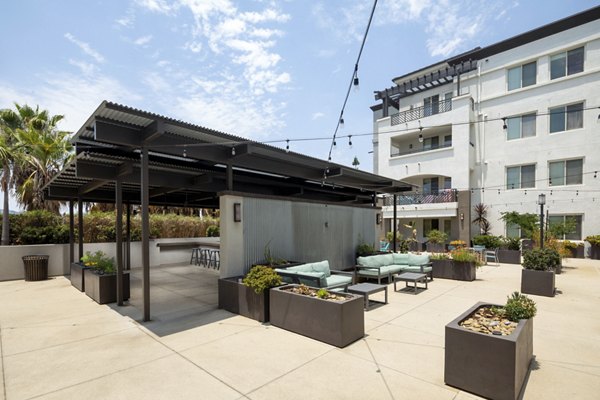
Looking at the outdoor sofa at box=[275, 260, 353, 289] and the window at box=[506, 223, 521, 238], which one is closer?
the outdoor sofa at box=[275, 260, 353, 289]

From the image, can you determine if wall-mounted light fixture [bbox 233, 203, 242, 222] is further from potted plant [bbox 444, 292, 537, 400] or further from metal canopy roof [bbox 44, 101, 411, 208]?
potted plant [bbox 444, 292, 537, 400]

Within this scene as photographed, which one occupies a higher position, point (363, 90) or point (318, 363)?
point (363, 90)

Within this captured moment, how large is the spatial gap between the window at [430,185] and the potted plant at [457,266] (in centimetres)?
1229

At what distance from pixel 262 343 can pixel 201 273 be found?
8.23m

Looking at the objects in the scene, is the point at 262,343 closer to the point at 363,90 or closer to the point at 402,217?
the point at 363,90

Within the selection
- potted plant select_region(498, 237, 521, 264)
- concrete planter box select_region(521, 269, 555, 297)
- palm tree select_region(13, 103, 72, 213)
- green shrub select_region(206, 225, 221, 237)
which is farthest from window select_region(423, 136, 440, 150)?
palm tree select_region(13, 103, 72, 213)

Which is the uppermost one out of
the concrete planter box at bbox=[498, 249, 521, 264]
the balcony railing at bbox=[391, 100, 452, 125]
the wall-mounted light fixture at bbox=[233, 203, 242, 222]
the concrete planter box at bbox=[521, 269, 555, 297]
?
the balcony railing at bbox=[391, 100, 452, 125]

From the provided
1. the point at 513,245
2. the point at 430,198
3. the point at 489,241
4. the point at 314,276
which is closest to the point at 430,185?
the point at 430,198

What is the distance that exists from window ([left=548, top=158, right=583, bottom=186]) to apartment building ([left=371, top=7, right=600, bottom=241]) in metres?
0.04

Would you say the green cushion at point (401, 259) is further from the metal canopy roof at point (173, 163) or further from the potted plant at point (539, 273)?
the potted plant at point (539, 273)

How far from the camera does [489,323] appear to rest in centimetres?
380

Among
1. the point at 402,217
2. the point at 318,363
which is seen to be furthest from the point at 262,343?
the point at 402,217

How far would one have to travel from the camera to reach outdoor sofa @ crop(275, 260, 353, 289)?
6418 mm

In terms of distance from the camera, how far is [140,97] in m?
9.38
